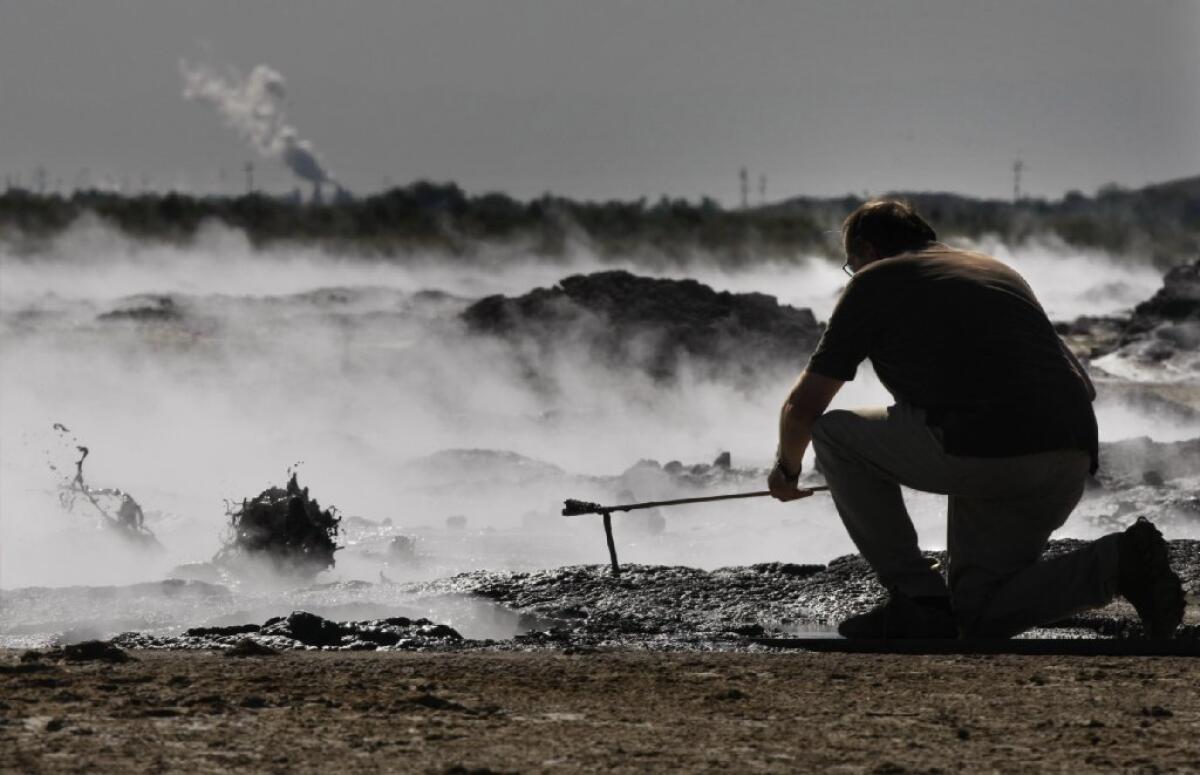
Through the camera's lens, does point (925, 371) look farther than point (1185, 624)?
No

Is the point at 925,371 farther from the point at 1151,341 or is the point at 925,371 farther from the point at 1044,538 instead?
the point at 1151,341

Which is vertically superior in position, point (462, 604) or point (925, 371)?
point (925, 371)

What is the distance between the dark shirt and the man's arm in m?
0.04

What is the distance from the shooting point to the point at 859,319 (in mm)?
4766

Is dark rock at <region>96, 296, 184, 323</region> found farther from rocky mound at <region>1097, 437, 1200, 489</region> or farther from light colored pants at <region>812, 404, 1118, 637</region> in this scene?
light colored pants at <region>812, 404, 1118, 637</region>

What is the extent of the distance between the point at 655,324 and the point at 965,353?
1585 cm

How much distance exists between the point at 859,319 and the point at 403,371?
15.2 meters

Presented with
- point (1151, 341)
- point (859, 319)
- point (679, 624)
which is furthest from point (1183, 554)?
point (1151, 341)

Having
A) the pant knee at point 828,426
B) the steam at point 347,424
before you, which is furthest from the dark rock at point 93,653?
the steam at point 347,424

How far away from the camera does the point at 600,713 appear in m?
3.88

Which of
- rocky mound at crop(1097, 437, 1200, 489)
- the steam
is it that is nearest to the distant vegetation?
the steam

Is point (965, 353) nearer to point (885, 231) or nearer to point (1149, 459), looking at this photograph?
point (885, 231)

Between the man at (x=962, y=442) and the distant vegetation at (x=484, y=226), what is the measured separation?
97.7ft

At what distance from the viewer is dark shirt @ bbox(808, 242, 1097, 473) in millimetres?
4711
